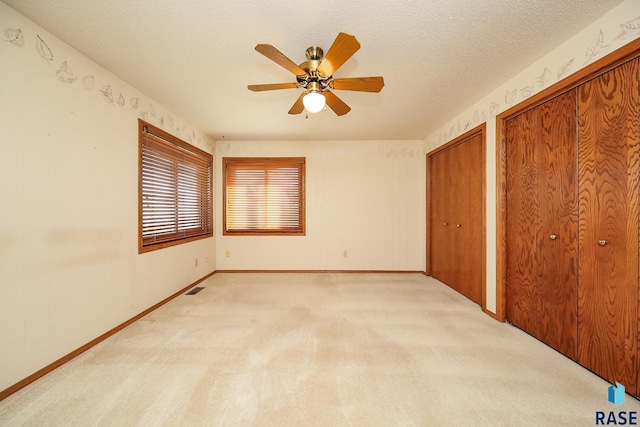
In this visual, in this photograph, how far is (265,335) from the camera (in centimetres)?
231

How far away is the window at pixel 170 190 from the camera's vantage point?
9.29 ft

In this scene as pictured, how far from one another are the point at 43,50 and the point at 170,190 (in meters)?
1.78

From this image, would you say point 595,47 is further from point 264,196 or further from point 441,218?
point 264,196

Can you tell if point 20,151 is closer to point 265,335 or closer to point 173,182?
point 173,182

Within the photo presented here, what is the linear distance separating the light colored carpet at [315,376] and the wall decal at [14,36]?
2261 mm

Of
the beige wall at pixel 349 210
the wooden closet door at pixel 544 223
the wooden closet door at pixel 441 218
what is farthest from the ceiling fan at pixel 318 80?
the beige wall at pixel 349 210

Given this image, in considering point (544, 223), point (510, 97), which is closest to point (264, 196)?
point (510, 97)

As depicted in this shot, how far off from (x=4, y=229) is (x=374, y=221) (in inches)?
168

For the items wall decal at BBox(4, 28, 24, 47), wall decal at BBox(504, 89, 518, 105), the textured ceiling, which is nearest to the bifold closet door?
wall decal at BBox(504, 89, 518, 105)

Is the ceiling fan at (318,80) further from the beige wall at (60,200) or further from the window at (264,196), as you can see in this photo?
the window at (264,196)

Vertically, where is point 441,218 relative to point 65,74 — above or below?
below

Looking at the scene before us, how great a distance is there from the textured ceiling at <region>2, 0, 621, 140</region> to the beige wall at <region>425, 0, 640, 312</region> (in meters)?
0.08

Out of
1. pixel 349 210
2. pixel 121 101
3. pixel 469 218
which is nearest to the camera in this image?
pixel 121 101

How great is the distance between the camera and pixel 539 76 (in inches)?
84.4
